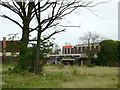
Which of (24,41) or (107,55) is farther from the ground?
(24,41)

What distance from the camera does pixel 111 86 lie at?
7574 mm

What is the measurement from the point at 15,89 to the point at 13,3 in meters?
9.33

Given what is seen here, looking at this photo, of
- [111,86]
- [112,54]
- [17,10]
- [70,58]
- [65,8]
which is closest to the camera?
[111,86]

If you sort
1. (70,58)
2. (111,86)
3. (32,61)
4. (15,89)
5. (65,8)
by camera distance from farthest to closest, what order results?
(70,58), (65,8), (32,61), (15,89), (111,86)

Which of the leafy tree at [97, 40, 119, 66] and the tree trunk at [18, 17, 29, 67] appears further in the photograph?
the leafy tree at [97, 40, 119, 66]

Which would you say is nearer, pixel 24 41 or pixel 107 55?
pixel 24 41

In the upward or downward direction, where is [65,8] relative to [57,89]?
upward

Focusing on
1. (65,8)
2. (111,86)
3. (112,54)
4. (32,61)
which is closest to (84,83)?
(111,86)

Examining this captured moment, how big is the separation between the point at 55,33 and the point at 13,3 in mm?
4032

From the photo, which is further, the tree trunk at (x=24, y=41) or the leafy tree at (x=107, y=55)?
the leafy tree at (x=107, y=55)

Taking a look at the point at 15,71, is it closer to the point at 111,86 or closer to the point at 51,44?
the point at 51,44

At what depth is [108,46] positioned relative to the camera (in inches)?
1957

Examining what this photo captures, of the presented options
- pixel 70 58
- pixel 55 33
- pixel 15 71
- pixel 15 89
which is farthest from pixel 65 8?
pixel 70 58

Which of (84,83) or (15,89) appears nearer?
(84,83)
